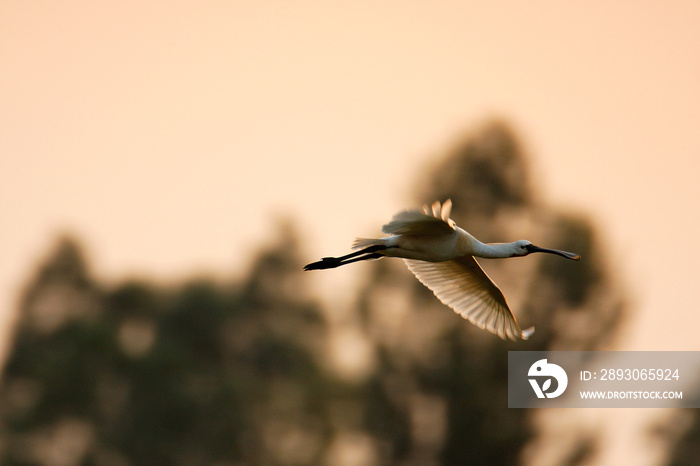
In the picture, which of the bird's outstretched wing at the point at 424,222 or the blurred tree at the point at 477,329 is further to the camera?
the blurred tree at the point at 477,329

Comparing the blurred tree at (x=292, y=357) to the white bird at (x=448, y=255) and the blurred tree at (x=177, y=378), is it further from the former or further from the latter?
the white bird at (x=448, y=255)

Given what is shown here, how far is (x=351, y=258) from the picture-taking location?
1384cm

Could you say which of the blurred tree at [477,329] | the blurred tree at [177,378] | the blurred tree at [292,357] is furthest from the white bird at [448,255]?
the blurred tree at [177,378]

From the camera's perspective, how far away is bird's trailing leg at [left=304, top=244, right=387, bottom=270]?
13664mm

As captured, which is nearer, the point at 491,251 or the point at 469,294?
the point at 491,251

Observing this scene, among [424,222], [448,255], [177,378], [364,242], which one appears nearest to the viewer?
[424,222]

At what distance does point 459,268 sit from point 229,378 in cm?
1979

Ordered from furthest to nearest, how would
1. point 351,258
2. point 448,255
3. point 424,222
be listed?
1. point 351,258
2. point 448,255
3. point 424,222

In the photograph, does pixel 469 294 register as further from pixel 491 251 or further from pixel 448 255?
pixel 448 255

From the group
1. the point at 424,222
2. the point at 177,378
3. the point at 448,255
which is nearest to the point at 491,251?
the point at 448,255

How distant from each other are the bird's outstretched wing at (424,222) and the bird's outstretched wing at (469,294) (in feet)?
6.29

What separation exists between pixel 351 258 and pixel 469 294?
7.51 ft

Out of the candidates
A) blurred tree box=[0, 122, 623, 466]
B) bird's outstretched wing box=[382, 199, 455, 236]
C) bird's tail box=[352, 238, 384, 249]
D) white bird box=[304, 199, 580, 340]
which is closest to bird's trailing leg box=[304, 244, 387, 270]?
white bird box=[304, 199, 580, 340]

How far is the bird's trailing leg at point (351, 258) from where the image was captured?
1366 centimetres
